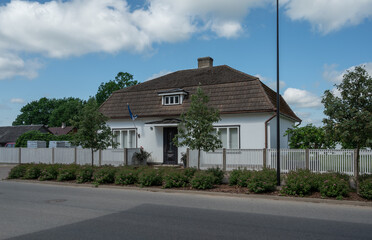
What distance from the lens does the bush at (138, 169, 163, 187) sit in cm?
1342

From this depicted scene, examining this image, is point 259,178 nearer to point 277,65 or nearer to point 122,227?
point 277,65

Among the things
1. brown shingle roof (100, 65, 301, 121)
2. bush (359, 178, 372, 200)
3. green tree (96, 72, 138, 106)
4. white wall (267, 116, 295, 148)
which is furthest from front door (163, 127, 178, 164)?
green tree (96, 72, 138, 106)

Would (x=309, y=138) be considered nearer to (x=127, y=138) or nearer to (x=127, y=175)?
(x=127, y=175)

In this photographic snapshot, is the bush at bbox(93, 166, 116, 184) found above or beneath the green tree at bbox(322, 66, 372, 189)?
beneath

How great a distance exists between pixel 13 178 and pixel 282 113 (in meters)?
15.5

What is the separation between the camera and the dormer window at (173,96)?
2098cm

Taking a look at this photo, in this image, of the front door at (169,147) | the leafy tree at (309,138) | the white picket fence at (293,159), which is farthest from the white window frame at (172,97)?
the leafy tree at (309,138)

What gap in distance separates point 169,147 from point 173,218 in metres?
13.1

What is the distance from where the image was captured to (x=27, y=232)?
21.2ft

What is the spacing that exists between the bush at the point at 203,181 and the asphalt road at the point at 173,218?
97 centimetres

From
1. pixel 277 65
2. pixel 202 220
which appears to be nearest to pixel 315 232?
pixel 202 220

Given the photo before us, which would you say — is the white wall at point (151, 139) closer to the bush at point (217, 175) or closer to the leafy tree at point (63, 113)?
the bush at point (217, 175)

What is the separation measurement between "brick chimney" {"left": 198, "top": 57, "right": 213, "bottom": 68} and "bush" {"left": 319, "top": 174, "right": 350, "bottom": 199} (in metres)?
16.3

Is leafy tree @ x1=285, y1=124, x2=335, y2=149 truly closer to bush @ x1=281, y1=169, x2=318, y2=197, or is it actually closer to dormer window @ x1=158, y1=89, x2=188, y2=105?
dormer window @ x1=158, y1=89, x2=188, y2=105
